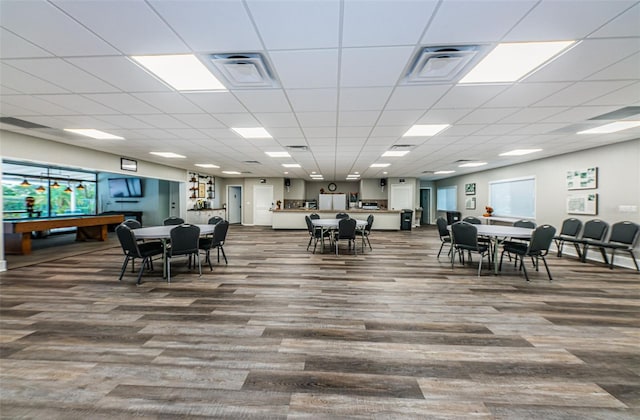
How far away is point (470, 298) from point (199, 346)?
3.30 meters

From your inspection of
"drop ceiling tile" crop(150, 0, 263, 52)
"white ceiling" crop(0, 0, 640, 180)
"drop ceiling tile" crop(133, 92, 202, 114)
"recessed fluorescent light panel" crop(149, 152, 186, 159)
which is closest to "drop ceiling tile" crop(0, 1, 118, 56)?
"white ceiling" crop(0, 0, 640, 180)

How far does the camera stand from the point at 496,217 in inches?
370

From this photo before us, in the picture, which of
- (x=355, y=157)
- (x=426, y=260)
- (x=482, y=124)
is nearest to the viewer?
(x=482, y=124)

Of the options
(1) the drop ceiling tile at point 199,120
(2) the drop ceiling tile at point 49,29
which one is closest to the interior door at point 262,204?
(1) the drop ceiling tile at point 199,120

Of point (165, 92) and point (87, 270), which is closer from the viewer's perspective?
point (165, 92)

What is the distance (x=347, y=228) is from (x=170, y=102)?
13.6 feet

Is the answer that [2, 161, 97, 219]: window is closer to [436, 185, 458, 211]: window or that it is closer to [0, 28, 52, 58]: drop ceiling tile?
[0, 28, 52, 58]: drop ceiling tile

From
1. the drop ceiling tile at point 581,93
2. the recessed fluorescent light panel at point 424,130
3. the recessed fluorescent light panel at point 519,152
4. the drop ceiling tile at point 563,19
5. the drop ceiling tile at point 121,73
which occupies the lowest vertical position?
the drop ceiling tile at point 563,19

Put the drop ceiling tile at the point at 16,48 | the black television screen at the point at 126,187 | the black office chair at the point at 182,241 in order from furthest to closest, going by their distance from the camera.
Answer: the black television screen at the point at 126,187
the black office chair at the point at 182,241
the drop ceiling tile at the point at 16,48

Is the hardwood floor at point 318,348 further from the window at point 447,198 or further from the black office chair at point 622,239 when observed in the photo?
the window at point 447,198

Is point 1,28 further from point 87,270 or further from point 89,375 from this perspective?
point 87,270

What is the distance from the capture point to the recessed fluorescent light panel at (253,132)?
455 cm

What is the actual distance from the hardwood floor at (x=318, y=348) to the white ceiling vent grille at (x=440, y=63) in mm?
2609

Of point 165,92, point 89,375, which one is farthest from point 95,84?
point 89,375
